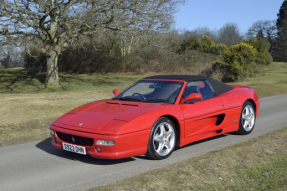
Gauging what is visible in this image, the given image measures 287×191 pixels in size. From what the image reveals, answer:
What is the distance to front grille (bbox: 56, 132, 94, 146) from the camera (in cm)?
452

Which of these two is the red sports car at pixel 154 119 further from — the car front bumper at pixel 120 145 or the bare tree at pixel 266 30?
the bare tree at pixel 266 30

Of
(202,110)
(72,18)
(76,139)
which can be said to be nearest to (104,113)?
(76,139)

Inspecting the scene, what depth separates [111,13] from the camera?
65.2 feet

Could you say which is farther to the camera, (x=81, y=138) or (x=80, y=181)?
(x=81, y=138)

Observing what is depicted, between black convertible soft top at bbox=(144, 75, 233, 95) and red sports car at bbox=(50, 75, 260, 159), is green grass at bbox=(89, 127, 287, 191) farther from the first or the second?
black convertible soft top at bbox=(144, 75, 233, 95)

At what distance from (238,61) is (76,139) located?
21.3 meters

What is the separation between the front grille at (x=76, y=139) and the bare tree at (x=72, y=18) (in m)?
14.0

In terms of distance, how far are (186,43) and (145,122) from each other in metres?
39.8

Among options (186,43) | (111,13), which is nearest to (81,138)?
(111,13)

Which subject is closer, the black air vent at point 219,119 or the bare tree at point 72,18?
the black air vent at point 219,119

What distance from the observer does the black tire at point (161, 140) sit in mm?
4762

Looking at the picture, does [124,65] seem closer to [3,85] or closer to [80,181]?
[3,85]

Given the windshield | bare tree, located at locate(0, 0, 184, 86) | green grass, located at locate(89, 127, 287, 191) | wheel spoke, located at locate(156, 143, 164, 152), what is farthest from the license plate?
bare tree, located at locate(0, 0, 184, 86)

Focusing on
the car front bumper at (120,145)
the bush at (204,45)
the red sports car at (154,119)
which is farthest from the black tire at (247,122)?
the bush at (204,45)
